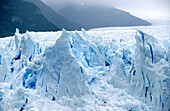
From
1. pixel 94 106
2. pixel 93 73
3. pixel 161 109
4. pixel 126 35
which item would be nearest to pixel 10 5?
pixel 126 35

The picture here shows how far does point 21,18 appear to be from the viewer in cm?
2578

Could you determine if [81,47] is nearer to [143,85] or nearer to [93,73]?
[93,73]

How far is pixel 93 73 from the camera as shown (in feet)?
29.5

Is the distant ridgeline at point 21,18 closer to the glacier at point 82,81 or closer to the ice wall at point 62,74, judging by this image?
the glacier at point 82,81

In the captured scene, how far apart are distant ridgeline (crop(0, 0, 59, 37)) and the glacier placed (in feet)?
52.0

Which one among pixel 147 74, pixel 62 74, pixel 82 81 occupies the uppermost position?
pixel 147 74

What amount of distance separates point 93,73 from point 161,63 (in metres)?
3.37

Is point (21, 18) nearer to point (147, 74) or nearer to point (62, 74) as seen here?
point (62, 74)

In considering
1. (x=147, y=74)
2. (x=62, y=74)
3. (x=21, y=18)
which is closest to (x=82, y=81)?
(x=62, y=74)

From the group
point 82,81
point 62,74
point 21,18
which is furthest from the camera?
point 21,18

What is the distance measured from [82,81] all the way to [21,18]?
21745 millimetres

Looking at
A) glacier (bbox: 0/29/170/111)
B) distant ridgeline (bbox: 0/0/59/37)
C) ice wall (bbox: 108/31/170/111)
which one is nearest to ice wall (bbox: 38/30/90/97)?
glacier (bbox: 0/29/170/111)

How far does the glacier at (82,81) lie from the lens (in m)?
7.10

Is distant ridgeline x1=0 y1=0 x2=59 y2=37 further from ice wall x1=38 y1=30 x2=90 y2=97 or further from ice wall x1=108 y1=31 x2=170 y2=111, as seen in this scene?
ice wall x1=108 y1=31 x2=170 y2=111
